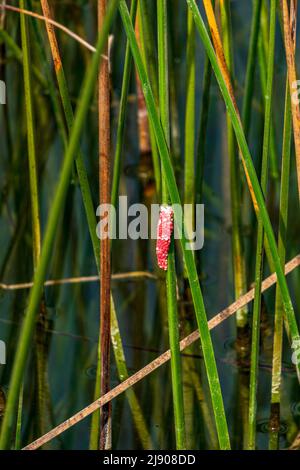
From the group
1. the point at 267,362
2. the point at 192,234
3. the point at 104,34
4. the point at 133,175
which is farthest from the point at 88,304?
the point at 104,34

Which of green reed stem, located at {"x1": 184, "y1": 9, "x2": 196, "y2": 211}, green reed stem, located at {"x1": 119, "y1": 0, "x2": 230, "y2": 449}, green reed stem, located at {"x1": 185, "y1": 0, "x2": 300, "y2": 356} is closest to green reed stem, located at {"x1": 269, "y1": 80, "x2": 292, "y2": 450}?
green reed stem, located at {"x1": 185, "y1": 0, "x2": 300, "y2": 356}

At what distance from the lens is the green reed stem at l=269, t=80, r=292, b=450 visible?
1400 mm

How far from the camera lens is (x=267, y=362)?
6.64 feet

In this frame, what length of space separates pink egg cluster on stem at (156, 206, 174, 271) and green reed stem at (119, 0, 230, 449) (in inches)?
1.2

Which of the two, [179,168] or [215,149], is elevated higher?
[215,149]

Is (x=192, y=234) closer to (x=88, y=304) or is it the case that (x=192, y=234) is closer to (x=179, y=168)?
(x=88, y=304)

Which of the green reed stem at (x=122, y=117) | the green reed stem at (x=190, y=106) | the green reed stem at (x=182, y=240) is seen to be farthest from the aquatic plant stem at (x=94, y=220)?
the green reed stem at (x=190, y=106)

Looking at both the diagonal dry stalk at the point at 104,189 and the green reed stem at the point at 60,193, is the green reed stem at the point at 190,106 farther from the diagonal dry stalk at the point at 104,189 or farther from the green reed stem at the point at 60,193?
the green reed stem at the point at 60,193

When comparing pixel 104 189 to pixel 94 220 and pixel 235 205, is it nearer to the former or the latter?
pixel 94 220

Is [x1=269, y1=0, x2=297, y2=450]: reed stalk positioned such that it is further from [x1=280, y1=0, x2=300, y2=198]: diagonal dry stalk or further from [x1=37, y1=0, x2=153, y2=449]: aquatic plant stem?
[x1=37, y1=0, x2=153, y2=449]: aquatic plant stem

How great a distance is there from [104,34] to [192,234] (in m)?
1.21
